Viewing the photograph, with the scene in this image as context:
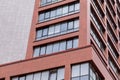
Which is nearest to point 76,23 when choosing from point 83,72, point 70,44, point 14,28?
point 70,44

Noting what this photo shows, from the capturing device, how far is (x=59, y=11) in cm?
5188

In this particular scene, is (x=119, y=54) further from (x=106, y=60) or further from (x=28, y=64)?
(x=28, y=64)

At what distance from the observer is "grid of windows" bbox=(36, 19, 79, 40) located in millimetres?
48438

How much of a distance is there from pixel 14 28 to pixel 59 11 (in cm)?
1460

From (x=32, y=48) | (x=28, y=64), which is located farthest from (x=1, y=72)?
(x=32, y=48)

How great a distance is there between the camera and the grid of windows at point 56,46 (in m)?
46.7

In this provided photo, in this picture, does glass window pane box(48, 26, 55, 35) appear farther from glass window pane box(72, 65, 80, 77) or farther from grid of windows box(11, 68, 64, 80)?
glass window pane box(72, 65, 80, 77)

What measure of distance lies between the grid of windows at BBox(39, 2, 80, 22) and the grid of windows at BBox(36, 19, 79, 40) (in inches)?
65.1

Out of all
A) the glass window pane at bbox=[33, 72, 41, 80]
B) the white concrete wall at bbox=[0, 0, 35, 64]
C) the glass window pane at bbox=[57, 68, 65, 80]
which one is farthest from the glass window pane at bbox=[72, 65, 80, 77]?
the white concrete wall at bbox=[0, 0, 35, 64]

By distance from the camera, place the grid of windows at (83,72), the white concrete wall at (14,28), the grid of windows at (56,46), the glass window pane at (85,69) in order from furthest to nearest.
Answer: the white concrete wall at (14,28) < the grid of windows at (56,46) < the glass window pane at (85,69) < the grid of windows at (83,72)

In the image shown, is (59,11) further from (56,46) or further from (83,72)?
(83,72)

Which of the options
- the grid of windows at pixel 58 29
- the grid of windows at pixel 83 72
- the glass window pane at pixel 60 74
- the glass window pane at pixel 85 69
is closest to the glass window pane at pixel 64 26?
the grid of windows at pixel 58 29

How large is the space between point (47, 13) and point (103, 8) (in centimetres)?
1201

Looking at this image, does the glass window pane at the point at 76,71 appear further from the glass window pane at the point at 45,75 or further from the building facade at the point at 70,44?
the glass window pane at the point at 45,75
